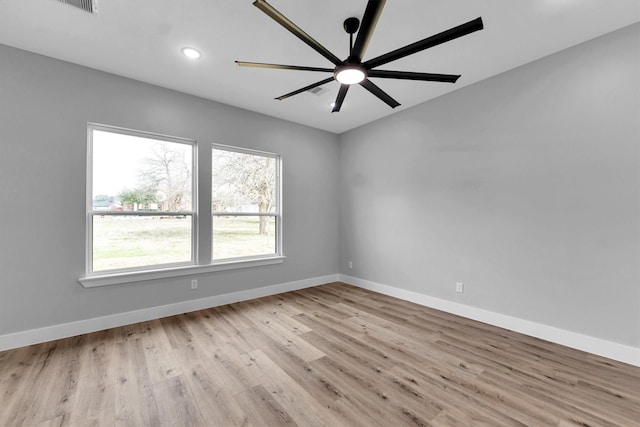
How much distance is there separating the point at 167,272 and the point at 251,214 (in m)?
1.43

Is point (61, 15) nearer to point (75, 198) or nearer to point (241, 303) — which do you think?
point (75, 198)

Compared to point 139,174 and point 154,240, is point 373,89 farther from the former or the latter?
point 154,240

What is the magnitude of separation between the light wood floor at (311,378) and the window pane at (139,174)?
1481 millimetres

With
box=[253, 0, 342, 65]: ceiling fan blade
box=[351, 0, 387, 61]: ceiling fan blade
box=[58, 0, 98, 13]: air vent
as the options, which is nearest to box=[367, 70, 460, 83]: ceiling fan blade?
box=[351, 0, 387, 61]: ceiling fan blade

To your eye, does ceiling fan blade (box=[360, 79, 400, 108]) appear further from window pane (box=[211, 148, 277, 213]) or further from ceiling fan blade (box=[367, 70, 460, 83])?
window pane (box=[211, 148, 277, 213])

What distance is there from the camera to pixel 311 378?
6.91 ft

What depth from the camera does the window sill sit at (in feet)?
9.59

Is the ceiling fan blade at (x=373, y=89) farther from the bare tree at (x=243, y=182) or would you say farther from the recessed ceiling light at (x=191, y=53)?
the bare tree at (x=243, y=182)

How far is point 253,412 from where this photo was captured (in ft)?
5.72

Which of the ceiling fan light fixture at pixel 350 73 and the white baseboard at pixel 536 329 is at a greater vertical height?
the ceiling fan light fixture at pixel 350 73

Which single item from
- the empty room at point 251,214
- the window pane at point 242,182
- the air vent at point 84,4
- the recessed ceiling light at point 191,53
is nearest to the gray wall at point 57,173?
the empty room at point 251,214

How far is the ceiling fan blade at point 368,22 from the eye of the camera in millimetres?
1367

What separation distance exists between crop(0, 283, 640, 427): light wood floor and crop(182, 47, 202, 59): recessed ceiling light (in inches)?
116

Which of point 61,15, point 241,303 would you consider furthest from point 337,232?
point 61,15
